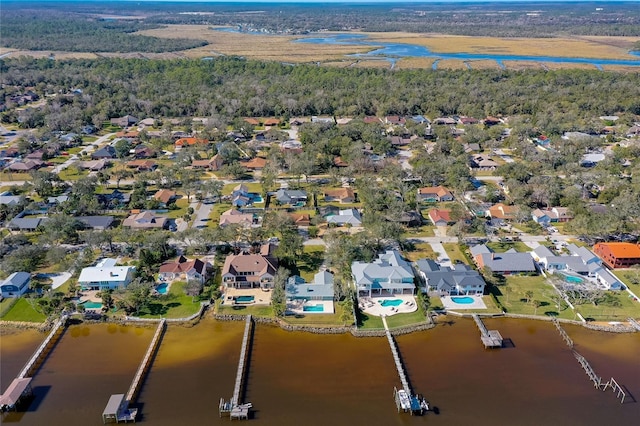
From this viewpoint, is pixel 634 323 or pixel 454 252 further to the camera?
pixel 454 252

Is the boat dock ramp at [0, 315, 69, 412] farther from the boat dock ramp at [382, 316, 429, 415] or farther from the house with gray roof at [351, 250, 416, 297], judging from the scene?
the house with gray roof at [351, 250, 416, 297]

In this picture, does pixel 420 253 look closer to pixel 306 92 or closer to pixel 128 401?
pixel 128 401

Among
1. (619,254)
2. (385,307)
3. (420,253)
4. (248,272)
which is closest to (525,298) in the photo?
(420,253)

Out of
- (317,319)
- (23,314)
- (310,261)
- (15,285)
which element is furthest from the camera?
(310,261)

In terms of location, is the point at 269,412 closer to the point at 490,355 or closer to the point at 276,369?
the point at 276,369

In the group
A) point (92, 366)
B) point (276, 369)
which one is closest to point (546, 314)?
point (276, 369)

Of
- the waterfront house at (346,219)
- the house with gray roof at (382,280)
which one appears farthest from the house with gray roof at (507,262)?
the waterfront house at (346,219)
